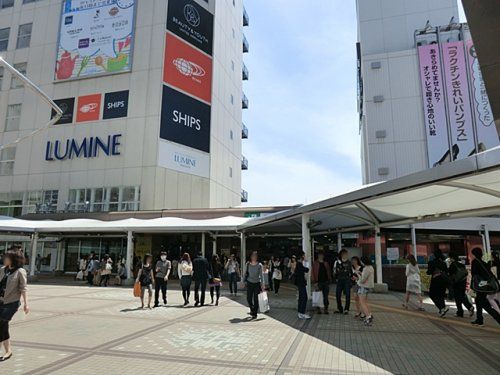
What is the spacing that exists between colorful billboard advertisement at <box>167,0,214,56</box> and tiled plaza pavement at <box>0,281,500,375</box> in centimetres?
2674

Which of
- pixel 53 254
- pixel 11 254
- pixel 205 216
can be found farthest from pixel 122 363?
pixel 53 254

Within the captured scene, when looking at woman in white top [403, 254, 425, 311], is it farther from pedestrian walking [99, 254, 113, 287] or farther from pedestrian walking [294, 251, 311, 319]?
pedestrian walking [99, 254, 113, 287]

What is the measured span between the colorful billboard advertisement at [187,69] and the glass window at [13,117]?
14.2 metres

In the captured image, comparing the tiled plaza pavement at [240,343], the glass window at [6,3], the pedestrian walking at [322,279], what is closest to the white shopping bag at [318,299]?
the pedestrian walking at [322,279]

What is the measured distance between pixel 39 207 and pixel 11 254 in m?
27.7

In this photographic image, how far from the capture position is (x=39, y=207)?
30.2 m

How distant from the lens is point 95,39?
31.5 metres

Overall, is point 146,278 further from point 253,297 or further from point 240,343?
point 240,343

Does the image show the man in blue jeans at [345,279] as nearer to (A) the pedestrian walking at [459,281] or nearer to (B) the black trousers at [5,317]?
(A) the pedestrian walking at [459,281]

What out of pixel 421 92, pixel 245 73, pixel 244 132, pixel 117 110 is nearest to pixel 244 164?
pixel 244 132

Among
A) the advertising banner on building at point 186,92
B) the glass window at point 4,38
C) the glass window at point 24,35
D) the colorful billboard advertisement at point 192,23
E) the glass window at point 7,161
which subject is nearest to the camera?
the advertising banner on building at point 186,92

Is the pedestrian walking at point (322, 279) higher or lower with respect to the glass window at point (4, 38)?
lower

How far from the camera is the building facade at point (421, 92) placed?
81.0 ft

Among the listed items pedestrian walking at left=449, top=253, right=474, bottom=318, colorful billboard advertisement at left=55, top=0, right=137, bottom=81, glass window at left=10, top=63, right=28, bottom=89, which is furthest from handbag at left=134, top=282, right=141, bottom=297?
glass window at left=10, top=63, right=28, bottom=89
